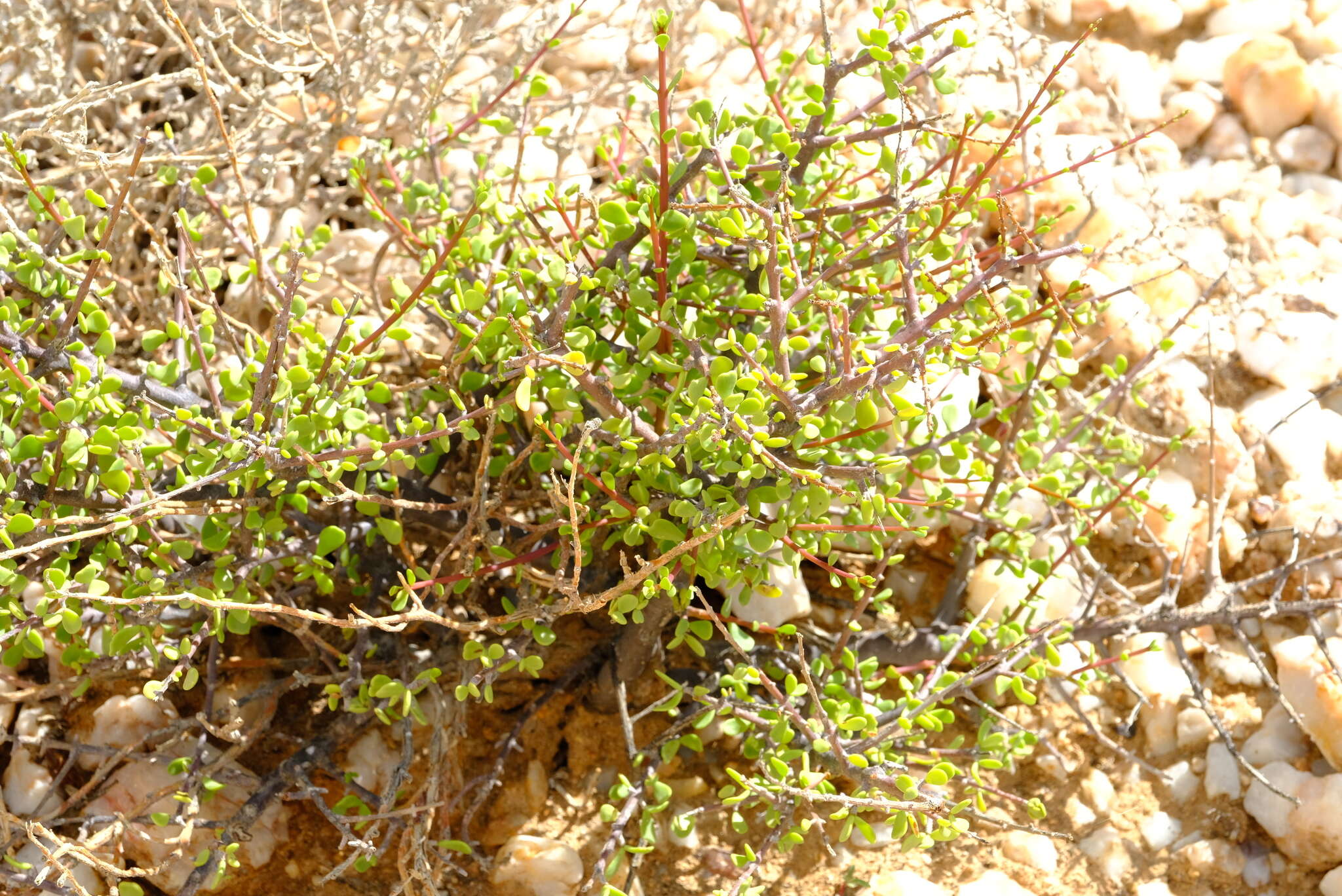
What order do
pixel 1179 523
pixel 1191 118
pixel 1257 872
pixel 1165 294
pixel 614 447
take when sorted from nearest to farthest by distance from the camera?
1. pixel 614 447
2. pixel 1257 872
3. pixel 1179 523
4. pixel 1165 294
5. pixel 1191 118

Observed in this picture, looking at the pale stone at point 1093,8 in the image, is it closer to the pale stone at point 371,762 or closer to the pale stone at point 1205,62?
the pale stone at point 1205,62

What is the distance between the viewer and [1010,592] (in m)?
2.40

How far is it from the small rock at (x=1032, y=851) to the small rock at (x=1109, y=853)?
7 centimetres

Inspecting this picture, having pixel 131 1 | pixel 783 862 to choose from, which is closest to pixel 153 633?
pixel 783 862

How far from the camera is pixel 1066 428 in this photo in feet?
8.13

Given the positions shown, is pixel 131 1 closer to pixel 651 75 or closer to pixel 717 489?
pixel 651 75

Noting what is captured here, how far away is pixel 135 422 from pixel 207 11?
5.06 feet

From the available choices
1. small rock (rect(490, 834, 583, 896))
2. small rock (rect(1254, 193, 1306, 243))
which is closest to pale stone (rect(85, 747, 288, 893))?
small rock (rect(490, 834, 583, 896))

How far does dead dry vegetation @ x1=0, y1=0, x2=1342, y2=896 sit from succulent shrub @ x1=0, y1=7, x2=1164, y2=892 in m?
0.01

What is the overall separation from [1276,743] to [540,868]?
145 centimetres

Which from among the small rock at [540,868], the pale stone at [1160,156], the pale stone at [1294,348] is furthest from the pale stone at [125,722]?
the pale stone at [1160,156]

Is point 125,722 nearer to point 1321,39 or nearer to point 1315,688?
point 1315,688

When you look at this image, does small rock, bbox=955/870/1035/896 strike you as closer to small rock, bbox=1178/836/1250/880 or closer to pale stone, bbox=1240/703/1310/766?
small rock, bbox=1178/836/1250/880

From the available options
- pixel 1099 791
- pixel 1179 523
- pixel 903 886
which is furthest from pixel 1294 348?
pixel 903 886
